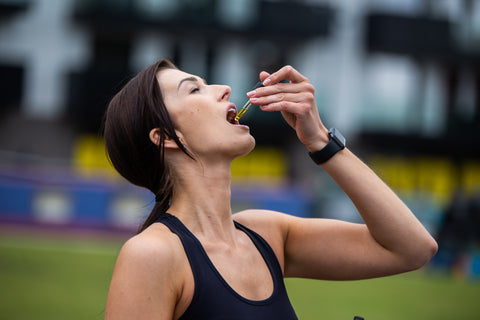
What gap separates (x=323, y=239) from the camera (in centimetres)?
246

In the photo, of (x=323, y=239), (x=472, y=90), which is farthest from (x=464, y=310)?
(x=472, y=90)

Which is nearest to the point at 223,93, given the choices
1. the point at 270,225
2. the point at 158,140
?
the point at 158,140

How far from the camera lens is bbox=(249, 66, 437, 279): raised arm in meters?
2.23

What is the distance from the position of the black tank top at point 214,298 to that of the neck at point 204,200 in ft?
0.27

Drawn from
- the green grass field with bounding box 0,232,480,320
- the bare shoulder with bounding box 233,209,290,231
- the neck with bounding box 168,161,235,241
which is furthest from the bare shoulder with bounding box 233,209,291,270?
the green grass field with bounding box 0,232,480,320

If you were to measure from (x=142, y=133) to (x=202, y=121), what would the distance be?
0.23 m

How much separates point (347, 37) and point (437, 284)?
43.3 feet

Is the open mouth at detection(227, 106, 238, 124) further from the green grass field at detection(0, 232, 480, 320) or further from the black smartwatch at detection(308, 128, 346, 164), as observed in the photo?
the green grass field at detection(0, 232, 480, 320)

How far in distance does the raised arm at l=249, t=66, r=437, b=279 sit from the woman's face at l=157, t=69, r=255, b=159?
0.50 ft

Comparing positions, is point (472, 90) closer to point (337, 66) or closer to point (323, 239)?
point (337, 66)

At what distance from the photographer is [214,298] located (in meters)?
1.96

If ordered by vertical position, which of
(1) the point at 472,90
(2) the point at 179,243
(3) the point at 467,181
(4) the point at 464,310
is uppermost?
(2) the point at 179,243

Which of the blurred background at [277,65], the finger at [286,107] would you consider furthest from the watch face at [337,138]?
the blurred background at [277,65]

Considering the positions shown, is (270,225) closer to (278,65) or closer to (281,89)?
(281,89)
